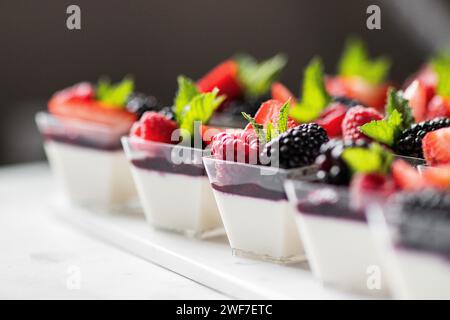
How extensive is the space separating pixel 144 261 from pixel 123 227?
8.9 inches

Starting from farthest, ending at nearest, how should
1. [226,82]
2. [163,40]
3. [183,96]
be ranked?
[163,40], [226,82], [183,96]

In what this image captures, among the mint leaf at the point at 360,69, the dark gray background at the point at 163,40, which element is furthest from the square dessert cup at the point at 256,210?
the dark gray background at the point at 163,40

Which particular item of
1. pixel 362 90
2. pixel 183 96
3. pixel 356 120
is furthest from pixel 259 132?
pixel 362 90

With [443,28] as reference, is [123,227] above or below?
below

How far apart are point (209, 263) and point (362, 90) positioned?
1193 millimetres

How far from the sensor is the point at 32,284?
5.35ft

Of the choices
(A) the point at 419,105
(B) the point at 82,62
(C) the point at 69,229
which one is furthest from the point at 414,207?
(B) the point at 82,62

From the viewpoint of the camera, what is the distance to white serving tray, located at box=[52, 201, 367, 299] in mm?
1497

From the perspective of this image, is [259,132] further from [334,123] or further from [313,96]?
[313,96]

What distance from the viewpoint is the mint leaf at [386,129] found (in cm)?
166

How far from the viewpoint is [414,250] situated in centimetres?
123

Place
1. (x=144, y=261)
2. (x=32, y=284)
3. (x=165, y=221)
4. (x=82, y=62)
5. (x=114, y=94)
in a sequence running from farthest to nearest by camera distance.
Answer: (x=82, y=62), (x=114, y=94), (x=165, y=221), (x=144, y=261), (x=32, y=284)

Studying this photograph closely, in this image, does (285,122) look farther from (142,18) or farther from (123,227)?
(142,18)

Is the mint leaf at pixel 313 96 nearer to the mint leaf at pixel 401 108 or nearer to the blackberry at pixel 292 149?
the mint leaf at pixel 401 108
